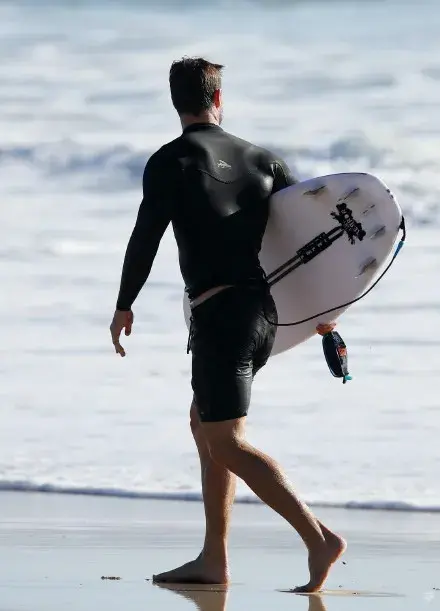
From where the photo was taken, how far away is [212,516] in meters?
5.07

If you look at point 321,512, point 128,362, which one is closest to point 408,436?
point 321,512

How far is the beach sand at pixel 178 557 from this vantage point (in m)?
4.88

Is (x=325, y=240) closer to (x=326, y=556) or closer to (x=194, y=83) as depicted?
(x=194, y=83)

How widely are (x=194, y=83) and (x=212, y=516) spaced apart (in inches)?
54.7

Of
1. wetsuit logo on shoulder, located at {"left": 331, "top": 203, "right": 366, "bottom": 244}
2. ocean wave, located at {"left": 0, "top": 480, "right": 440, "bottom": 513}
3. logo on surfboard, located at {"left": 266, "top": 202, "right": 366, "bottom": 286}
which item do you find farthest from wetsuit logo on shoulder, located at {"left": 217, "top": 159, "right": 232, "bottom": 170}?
ocean wave, located at {"left": 0, "top": 480, "right": 440, "bottom": 513}

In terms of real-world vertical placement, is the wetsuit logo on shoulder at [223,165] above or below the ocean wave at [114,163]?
above

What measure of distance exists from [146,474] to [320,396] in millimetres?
2522

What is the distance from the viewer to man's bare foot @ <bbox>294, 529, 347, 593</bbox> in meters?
4.91

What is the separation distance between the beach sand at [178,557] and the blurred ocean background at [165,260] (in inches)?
25.0

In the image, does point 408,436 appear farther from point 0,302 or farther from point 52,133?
point 52,133

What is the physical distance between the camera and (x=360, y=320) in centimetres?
1462

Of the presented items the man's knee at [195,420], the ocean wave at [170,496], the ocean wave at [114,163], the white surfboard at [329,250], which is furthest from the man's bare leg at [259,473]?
the ocean wave at [114,163]

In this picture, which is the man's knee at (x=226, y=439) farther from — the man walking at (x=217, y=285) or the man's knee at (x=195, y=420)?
the man's knee at (x=195, y=420)

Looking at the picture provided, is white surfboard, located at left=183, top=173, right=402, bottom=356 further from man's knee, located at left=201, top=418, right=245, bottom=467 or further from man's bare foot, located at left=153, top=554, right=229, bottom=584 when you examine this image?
man's bare foot, located at left=153, top=554, right=229, bottom=584
